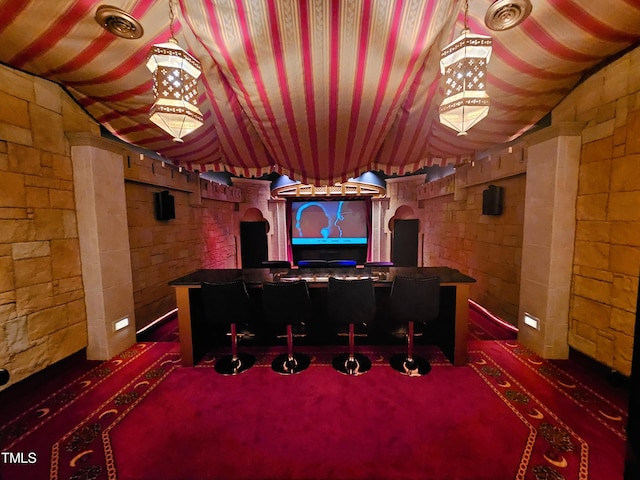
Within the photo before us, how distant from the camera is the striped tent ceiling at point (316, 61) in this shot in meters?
1.78

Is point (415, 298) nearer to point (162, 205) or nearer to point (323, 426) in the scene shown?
point (323, 426)

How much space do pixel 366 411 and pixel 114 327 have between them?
307 centimetres

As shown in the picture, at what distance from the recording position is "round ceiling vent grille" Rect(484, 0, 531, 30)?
161 centimetres

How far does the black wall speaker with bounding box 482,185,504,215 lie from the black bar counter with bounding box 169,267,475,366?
1.41 meters

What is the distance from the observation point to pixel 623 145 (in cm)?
226

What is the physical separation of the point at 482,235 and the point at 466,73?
335cm

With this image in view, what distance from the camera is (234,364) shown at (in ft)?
9.34

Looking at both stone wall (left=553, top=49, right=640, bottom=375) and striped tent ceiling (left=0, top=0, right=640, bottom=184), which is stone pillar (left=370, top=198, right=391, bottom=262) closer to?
striped tent ceiling (left=0, top=0, right=640, bottom=184)

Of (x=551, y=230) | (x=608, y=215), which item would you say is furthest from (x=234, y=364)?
(x=608, y=215)

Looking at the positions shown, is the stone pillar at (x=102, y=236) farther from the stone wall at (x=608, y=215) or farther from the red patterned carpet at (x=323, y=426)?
the stone wall at (x=608, y=215)

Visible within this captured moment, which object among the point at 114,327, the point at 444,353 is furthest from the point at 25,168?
the point at 444,353

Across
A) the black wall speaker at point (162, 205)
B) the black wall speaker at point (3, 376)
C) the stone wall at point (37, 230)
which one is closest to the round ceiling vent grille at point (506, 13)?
the stone wall at point (37, 230)

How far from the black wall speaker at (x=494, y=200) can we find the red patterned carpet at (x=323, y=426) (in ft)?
6.94

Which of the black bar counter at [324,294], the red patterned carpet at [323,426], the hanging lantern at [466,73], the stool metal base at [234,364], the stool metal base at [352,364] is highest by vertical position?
the hanging lantern at [466,73]
